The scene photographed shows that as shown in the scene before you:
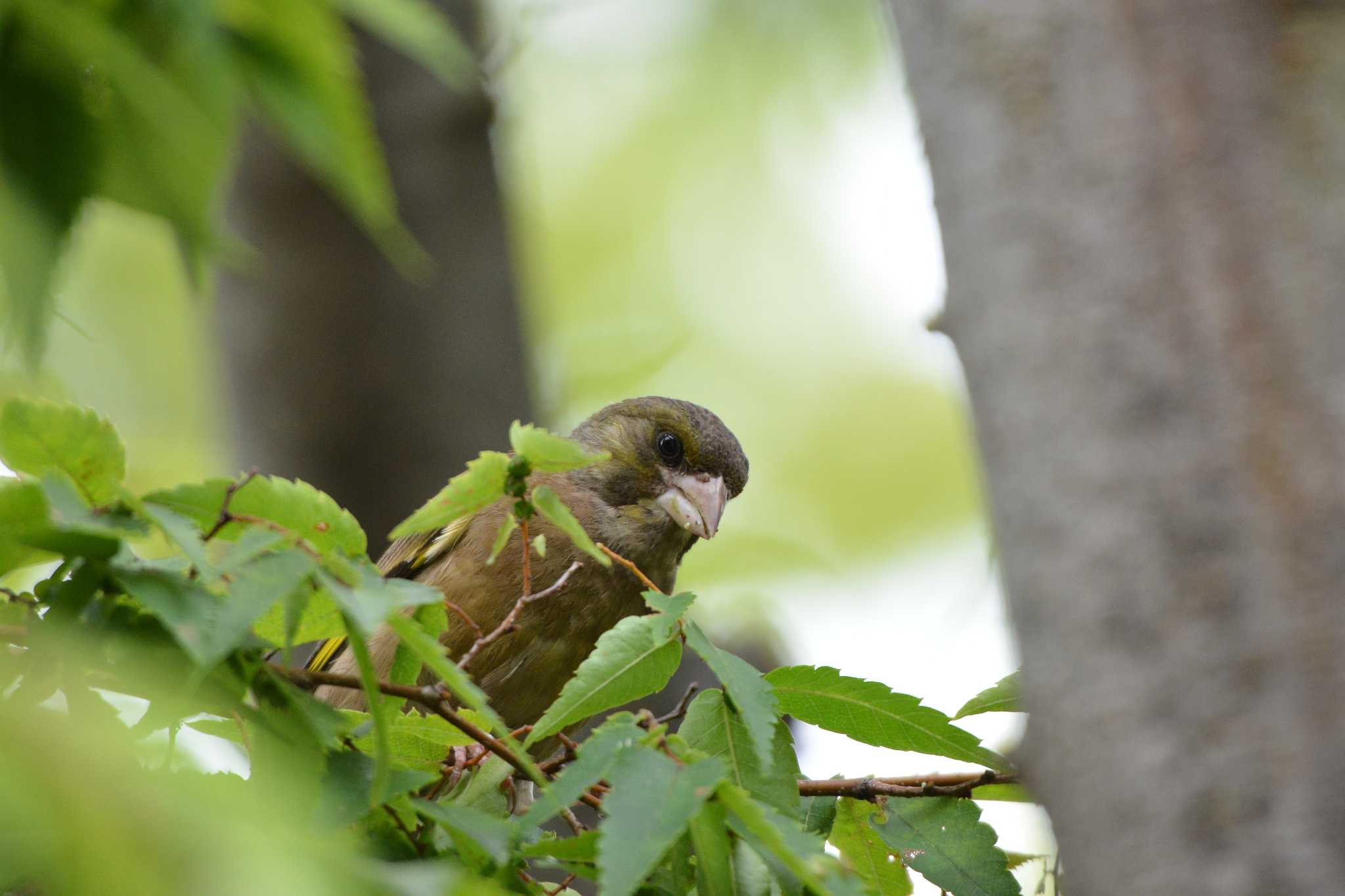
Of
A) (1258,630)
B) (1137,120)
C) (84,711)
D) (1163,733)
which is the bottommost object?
(84,711)

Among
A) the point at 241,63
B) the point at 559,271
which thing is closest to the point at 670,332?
the point at 559,271

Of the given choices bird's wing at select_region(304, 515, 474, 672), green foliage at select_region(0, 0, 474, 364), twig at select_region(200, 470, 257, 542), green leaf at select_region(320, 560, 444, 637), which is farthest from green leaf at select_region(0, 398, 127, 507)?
bird's wing at select_region(304, 515, 474, 672)

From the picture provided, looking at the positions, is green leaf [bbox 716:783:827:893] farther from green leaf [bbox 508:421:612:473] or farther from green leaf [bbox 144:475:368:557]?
green leaf [bbox 144:475:368:557]

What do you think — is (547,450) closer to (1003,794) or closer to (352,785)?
(352,785)

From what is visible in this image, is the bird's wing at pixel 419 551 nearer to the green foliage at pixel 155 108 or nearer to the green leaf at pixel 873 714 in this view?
the green foliage at pixel 155 108

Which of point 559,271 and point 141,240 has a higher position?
point 559,271

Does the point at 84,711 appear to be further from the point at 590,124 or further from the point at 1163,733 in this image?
the point at 590,124

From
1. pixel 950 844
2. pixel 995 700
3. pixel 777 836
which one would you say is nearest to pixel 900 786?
pixel 950 844

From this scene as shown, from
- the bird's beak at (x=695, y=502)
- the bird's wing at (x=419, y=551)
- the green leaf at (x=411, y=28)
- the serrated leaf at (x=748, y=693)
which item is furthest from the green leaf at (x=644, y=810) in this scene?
the bird's beak at (x=695, y=502)

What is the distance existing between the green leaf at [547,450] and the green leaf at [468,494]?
4cm

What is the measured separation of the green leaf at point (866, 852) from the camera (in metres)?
2.30

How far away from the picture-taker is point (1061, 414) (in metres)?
1.86

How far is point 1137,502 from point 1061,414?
16cm

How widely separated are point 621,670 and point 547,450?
38 centimetres
